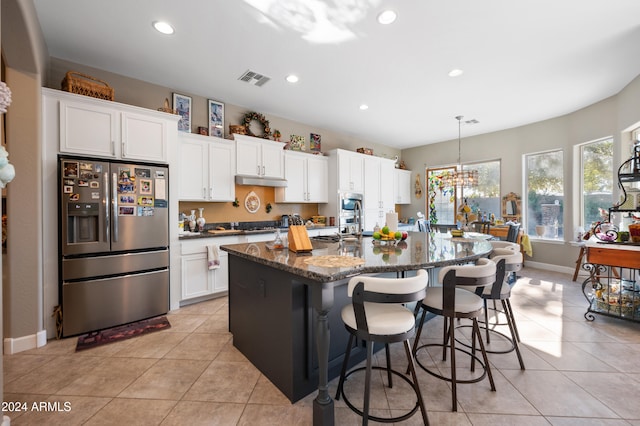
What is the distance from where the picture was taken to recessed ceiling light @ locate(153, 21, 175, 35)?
257cm

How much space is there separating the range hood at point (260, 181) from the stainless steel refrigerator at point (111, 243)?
121 centimetres

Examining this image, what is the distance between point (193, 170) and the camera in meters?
3.95

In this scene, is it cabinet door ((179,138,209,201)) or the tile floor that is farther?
cabinet door ((179,138,209,201))

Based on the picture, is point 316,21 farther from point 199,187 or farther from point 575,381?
point 575,381

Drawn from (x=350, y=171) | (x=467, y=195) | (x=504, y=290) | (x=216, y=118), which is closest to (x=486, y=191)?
(x=467, y=195)

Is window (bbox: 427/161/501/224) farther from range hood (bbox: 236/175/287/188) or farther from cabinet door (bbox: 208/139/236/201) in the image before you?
cabinet door (bbox: 208/139/236/201)

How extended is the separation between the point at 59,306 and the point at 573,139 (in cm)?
766

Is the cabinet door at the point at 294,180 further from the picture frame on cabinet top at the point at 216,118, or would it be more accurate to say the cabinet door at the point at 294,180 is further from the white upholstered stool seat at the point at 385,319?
the white upholstered stool seat at the point at 385,319

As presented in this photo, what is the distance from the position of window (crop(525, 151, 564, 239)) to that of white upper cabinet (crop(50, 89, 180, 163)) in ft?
21.1

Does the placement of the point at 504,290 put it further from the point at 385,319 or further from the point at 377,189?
the point at 377,189

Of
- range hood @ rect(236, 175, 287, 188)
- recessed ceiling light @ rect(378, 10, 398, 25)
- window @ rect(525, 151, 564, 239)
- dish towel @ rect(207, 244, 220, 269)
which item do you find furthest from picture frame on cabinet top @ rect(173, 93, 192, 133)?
window @ rect(525, 151, 564, 239)

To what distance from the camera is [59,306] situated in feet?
8.91

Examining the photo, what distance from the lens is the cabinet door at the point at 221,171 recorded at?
413cm

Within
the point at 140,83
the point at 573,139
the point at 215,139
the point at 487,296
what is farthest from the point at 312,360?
the point at 573,139
